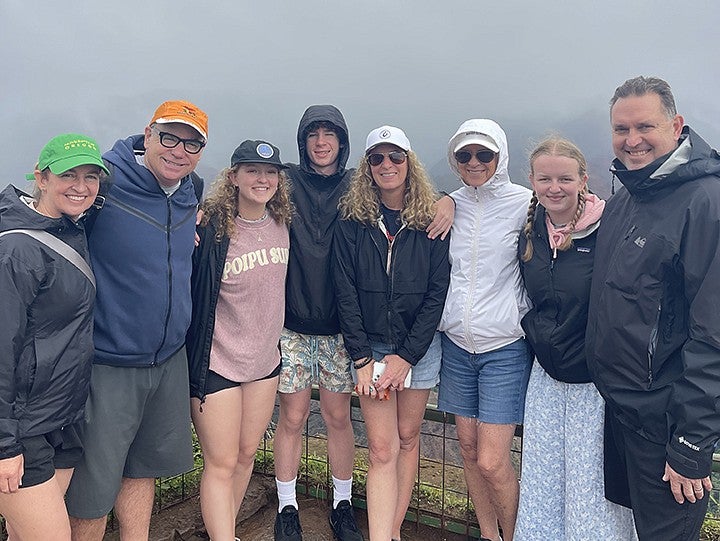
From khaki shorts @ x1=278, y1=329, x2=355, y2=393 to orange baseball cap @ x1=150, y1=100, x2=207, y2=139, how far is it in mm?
1545

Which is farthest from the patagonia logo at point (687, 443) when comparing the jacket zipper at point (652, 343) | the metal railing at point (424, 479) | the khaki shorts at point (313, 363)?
the khaki shorts at point (313, 363)

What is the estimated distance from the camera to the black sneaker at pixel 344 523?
4.16 m

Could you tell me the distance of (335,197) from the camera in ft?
13.2

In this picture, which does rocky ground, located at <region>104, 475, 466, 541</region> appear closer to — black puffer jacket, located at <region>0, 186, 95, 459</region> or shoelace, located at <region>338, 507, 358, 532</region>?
shoelace, located at <region>338, 507, 358, 532</region>

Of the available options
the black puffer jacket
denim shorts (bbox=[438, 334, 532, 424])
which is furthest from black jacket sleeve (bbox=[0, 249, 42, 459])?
denim shorts (bbox=[438, 334, 532, 424])

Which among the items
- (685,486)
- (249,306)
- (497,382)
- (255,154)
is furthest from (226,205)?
(685,486)

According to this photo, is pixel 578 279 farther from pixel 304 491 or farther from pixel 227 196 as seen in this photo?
pixel 304 491

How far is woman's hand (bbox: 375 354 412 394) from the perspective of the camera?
3.66 meters

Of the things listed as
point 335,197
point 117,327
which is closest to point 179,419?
point 117,327

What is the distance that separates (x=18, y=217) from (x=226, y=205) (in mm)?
1213

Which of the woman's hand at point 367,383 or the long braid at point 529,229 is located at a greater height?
the long braid at point 529,229

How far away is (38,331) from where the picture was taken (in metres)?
2.63

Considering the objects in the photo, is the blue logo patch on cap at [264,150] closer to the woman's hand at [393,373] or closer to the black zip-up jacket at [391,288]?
the black zip-up jacket at [391,288]

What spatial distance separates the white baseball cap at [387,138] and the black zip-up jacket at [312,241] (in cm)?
40
